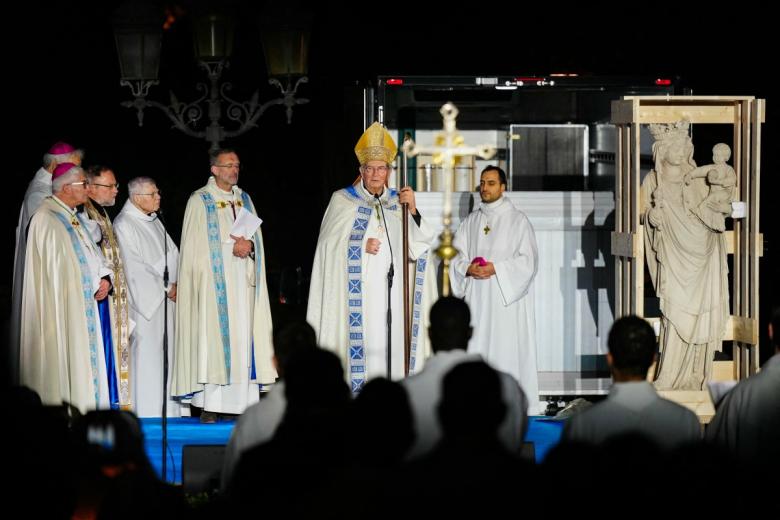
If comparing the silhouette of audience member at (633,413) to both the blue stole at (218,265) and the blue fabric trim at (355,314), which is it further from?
the blue stole at (218,265)

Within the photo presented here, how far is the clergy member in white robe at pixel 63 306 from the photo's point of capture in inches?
421

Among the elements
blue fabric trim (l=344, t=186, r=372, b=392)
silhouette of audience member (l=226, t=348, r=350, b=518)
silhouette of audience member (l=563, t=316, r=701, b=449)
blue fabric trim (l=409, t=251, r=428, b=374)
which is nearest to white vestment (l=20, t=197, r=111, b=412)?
blue fabric trim (l=344, t=186, r=372, b=392)

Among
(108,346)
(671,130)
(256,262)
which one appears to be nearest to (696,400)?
(671,130)

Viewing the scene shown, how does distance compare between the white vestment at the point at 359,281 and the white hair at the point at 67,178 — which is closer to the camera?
the white hair at the point at 67,178

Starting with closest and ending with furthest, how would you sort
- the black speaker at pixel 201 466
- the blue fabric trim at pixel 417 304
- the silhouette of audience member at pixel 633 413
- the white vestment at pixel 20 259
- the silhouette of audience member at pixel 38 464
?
the silhouette of audience member at pixel 38 464 < the silhouette of audience member at pixel 633 413 < the black speaker at pixel 201 466 < the white vestment at pixel 20 259 < the blue fabric trim at pixel 417 304

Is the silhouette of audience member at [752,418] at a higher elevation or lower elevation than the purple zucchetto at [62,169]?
lower

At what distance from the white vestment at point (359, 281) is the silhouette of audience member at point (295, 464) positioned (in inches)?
227

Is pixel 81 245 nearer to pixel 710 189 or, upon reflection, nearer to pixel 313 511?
pixel 710 189

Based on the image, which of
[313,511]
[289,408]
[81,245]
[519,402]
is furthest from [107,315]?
[313,511]

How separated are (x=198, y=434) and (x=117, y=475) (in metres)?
5.77

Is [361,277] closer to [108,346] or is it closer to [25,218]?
[108,346]

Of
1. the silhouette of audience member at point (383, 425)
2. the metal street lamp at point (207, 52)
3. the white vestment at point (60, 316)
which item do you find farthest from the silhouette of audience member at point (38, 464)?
the metal street lamp at point (207, 52)

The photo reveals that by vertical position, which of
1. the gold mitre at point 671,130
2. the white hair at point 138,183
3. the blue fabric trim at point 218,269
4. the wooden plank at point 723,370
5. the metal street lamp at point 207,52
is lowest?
the wooden plank at point 723,370

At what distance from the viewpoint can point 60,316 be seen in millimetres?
10797
